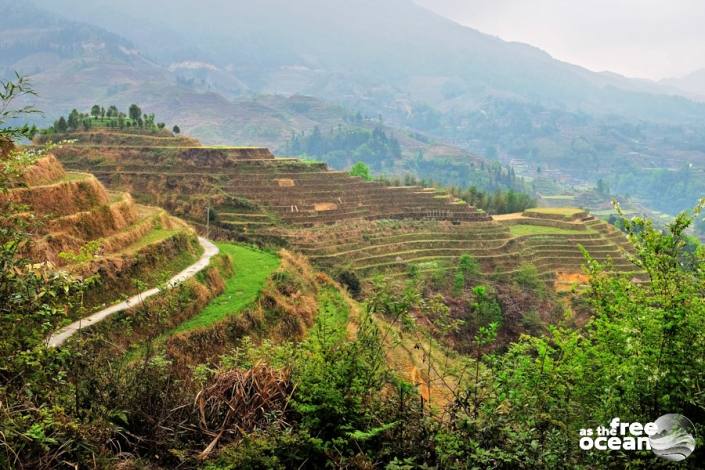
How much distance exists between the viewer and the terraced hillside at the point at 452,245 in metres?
37.7

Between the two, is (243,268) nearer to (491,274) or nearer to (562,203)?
(491,274)

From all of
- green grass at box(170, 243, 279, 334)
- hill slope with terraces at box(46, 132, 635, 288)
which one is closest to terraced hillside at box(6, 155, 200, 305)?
green grass at box(170, 243, 279, 334)

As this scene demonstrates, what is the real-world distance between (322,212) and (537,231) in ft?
71.5

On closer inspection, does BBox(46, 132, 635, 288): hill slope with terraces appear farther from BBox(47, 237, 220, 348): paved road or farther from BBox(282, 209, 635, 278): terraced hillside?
BBox(47, 237, 220, 348): paved road

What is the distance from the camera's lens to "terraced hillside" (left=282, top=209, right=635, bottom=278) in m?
37.7

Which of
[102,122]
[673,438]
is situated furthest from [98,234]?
[102,122]

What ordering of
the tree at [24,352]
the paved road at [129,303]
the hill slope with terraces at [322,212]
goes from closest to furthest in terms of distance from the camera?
the tree at [24,352]
the paved road at [129,303]
the hill slope with terraces at [322,212]

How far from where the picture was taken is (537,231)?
52.8 m

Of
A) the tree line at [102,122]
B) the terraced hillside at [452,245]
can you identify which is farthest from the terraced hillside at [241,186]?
the terraced hillside at [452,245]

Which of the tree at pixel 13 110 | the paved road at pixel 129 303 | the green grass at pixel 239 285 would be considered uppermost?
the tree at pixel 13 110

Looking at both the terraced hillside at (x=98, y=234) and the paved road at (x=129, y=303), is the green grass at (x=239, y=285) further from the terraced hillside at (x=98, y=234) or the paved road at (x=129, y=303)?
the terraced hillside at (x=98, y=234)

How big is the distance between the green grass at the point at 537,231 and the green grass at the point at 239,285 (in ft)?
106

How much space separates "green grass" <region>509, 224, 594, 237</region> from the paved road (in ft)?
115

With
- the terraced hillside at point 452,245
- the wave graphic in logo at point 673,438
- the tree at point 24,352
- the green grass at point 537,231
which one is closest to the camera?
the tree at point 24,352
